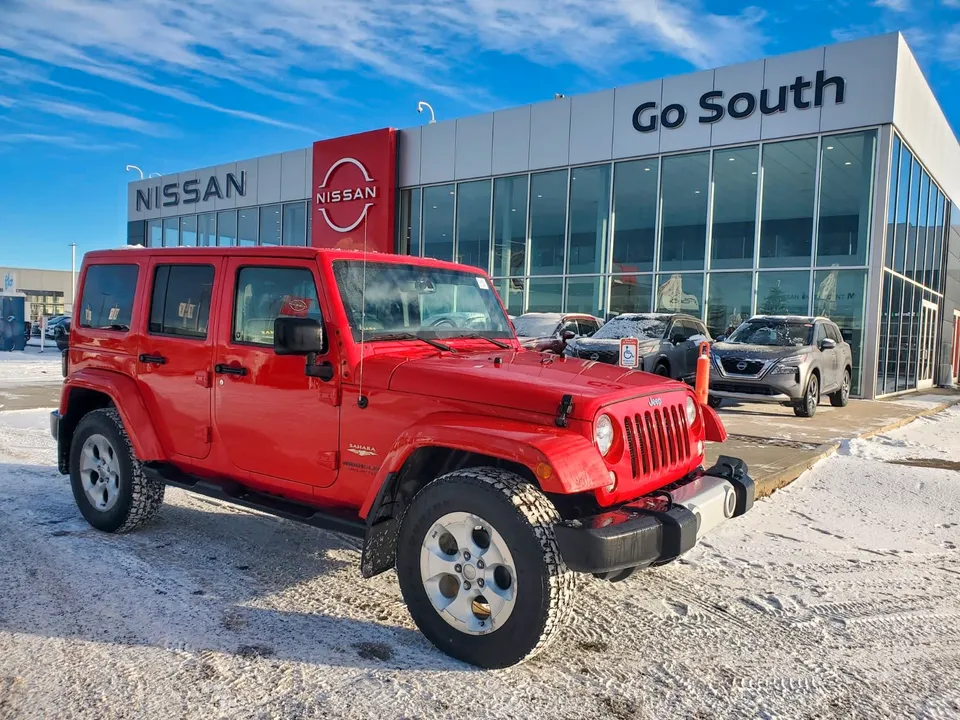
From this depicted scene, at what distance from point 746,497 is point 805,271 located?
14.3 metres

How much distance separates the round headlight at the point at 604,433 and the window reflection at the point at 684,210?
15645mm

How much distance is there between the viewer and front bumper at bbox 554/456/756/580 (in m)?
2.76

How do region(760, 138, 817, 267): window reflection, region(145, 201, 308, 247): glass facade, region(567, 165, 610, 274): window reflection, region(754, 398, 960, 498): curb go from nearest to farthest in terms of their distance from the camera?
region(754, 398, 960, 498): curb < region(760, 138, 817, 267): window reflection < region(567, 165, 610, 274): window reflection < region(145, 201, 308, 247): glass facade

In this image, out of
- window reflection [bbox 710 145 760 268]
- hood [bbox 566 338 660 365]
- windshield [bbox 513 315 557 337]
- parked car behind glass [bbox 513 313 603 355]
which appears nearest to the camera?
hood [bbox 566 338 660 365]

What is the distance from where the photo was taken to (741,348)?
39.1 feet

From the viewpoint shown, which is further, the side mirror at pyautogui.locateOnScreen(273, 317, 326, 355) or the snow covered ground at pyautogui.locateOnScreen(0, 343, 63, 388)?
the snow covered ground at pyautogui.locateOnScreen(0, 343, 63, 388)

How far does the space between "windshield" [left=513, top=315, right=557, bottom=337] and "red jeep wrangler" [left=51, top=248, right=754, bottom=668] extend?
33.5 ft

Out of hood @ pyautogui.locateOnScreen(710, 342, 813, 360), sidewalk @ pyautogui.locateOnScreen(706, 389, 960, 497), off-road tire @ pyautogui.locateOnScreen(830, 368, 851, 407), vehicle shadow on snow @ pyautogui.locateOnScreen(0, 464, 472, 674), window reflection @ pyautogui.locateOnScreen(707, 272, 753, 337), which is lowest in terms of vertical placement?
vehicle shadow on snow @ pyautogui.locateOnScreen(0, 464, 472, 674)

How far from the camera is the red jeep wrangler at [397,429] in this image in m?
2.92

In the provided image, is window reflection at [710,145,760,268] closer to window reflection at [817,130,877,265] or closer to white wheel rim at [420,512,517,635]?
window reflection at [817,130,877,265]

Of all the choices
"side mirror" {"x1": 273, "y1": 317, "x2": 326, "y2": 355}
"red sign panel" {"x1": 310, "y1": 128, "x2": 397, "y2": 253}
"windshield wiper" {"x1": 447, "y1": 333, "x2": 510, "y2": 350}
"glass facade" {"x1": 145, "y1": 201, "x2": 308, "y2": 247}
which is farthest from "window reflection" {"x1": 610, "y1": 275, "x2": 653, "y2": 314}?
"side mirror" {"x1": 273, "y1": 317, "x2": 326, "y2": 355}

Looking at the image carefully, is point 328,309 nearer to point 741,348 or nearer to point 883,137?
point 741,348

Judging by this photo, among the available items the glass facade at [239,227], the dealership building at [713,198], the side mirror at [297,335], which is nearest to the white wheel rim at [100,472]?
the side mirror at [297,335]

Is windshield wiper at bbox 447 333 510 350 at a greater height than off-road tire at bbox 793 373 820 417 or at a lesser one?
greater
